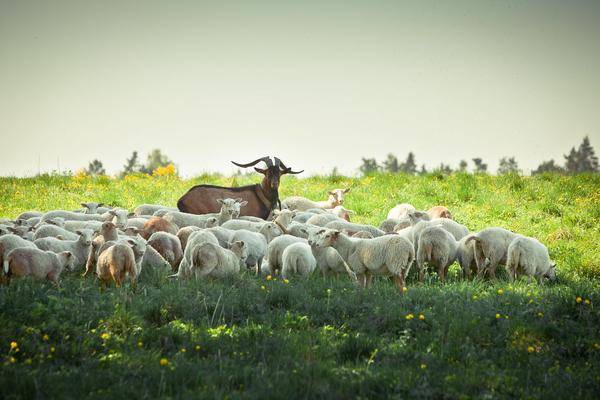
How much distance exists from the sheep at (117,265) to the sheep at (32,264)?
2.19 feet

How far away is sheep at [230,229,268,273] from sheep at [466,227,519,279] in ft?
12.7

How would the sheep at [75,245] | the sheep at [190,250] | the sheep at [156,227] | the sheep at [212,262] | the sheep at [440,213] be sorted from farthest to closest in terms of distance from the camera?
1. the sheep at [440,213]
2. the sheep at [156,227]
3. the sheep at [75,245]
4. the sheep at [190,250]
5. the sheep at [212,262]

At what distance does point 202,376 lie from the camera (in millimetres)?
6824

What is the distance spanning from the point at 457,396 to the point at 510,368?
1.12 m

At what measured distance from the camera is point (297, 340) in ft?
25.9

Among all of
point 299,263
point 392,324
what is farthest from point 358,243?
point 392,324

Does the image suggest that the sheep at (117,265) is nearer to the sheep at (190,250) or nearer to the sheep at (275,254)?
the sheep at (190,250)

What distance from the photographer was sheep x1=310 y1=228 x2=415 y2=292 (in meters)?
10.8

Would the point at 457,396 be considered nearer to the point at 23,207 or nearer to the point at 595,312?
the point at 595,312

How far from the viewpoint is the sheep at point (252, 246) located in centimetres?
1286

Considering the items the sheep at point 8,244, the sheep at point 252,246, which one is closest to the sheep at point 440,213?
the sheep at point 252,246

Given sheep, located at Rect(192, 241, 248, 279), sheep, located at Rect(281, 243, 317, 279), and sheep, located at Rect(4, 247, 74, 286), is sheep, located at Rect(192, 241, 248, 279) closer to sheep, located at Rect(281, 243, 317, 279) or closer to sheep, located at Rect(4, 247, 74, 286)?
sheep, located at Rect(281, 243, 317, 279)

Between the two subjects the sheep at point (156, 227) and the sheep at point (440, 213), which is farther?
the sheep at point (440, 213)

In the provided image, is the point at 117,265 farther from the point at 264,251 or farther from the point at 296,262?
the point at 264,251
